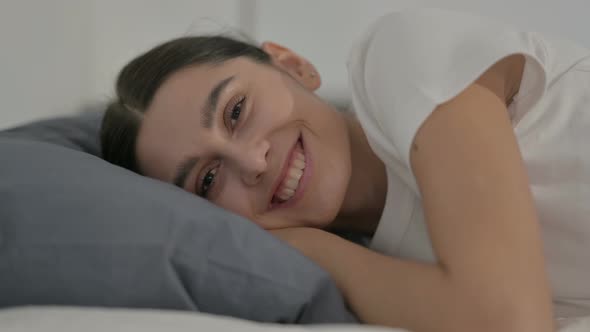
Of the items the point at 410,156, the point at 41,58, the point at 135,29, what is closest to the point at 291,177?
the point at 410,156

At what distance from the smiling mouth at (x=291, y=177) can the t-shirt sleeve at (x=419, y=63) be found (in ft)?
0.40

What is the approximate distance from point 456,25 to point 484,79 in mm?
88

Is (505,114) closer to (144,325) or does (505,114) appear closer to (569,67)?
(569,67)

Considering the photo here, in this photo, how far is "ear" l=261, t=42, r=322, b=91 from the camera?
3.69ft

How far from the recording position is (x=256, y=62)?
1004 mm

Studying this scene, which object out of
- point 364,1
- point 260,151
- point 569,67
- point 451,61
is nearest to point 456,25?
point 451,61

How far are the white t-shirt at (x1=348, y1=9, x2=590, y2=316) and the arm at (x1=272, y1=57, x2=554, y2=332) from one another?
0.05 metres

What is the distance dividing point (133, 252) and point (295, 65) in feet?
2.10

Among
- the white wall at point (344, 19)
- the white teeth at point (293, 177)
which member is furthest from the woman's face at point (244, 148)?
the white wall at point (344, 19)

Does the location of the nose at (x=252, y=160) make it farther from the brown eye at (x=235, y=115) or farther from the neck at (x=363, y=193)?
the neck at (x=363, y=193)

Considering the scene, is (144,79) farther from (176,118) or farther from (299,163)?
(299,163)

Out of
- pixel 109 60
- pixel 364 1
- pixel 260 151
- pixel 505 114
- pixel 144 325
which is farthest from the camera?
pixel 364 1

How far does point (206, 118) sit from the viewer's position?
2.92 ft

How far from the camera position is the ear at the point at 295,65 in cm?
112
